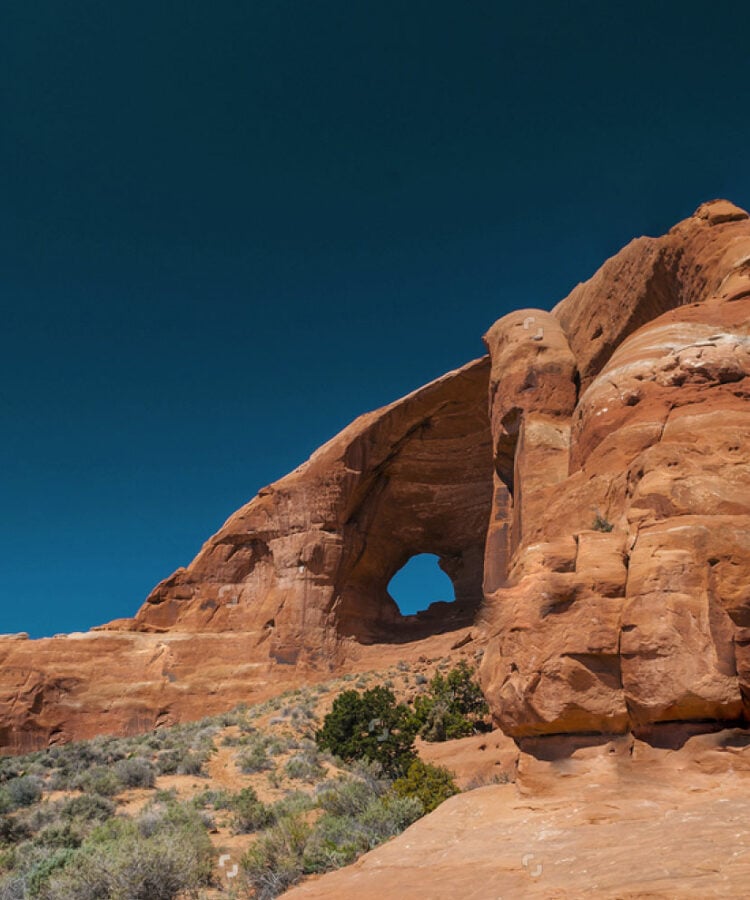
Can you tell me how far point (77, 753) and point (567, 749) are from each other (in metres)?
16.2

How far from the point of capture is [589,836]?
14.9 feet

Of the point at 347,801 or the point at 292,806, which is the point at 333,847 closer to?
the point at 347,801

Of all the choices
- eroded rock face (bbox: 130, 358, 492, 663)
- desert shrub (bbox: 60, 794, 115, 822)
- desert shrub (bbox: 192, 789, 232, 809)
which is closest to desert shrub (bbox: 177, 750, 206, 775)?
desert shrub (bbox: 192, 789, 232, 809)

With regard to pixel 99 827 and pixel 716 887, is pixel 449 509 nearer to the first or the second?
pixel 99 827

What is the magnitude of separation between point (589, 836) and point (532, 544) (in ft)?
9.86

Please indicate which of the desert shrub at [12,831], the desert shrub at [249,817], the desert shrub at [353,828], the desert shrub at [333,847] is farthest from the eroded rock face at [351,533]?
the desert shrub at [333,847]

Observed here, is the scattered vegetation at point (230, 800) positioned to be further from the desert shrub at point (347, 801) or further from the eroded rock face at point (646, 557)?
the eroded rock face at point (646, 557)

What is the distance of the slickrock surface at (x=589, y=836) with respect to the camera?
3666 mm

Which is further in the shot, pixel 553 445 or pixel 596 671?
pixel 553 445

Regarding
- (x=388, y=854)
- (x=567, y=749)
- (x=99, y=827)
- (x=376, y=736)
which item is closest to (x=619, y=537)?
(x=567, y=749)

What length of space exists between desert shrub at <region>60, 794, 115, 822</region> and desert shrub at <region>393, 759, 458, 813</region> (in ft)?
16.3

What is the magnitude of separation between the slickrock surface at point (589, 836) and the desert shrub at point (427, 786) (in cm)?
368

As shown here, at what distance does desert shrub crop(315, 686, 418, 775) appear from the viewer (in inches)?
589

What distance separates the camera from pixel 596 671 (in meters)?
5.70
